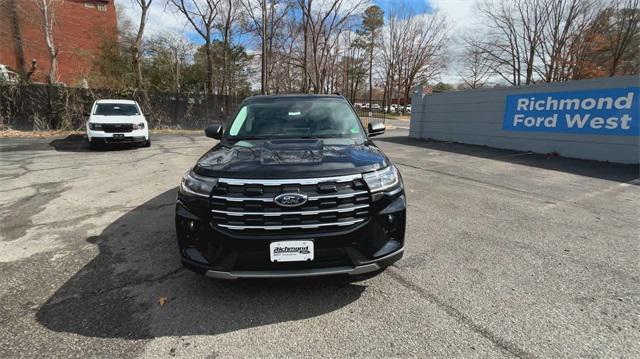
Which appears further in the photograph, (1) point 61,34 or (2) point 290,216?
(1) point 61,34

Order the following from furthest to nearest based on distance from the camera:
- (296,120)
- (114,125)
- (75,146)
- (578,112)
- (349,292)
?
(75,146), (114,125), (578,112), (296,120), (349,292)

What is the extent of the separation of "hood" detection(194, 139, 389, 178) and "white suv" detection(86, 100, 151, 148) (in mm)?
9394

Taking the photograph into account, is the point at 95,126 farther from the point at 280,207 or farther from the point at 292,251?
the point at 292,251

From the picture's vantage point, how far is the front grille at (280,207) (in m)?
2.14

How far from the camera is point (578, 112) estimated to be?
29.2 feet

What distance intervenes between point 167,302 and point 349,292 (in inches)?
56.8

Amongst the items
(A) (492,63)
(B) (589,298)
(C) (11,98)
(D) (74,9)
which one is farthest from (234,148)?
(D) (74,9)

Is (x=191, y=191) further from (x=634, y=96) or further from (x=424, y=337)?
(x=634, y=96)

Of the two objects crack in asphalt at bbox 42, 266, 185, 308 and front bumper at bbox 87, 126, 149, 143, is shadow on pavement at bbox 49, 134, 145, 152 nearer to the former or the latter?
front bumper at bbox 87, 126, 149, 143

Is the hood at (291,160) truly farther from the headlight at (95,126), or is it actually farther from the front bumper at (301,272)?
the headlight at (95,126)

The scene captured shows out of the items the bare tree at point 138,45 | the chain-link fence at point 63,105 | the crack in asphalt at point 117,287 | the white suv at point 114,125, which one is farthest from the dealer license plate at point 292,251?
the bare tree at point 138,45

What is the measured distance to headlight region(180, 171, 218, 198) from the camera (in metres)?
2.25

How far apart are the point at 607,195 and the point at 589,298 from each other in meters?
4.27

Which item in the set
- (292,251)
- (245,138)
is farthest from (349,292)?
(245,138)
